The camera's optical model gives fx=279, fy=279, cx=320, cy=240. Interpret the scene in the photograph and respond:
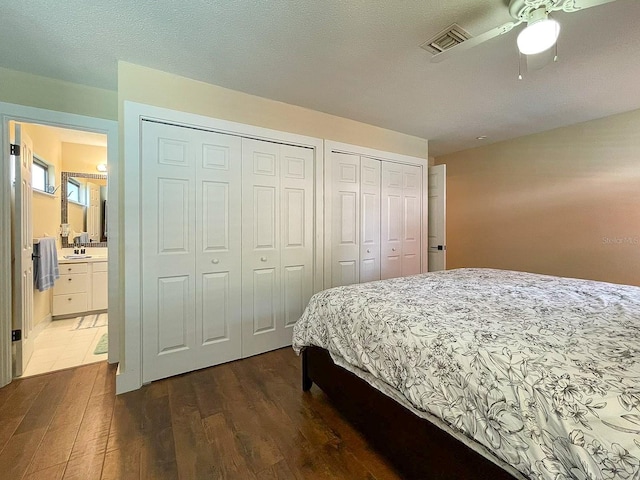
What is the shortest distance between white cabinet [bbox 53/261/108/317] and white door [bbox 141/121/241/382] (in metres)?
2.48

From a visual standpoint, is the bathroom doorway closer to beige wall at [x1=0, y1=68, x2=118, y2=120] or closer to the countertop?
the countertop

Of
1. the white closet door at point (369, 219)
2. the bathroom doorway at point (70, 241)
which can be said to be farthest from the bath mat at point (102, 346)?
the white closet door at point (369, 219)

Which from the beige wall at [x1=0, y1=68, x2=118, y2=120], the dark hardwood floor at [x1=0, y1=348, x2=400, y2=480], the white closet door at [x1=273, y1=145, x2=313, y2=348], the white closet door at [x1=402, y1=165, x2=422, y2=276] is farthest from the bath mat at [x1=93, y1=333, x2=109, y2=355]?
the white closet door at [x1=402, y1=165, x2=422, y2=276]

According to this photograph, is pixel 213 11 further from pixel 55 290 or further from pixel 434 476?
pixel 55 290

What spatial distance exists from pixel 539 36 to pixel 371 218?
2209mm

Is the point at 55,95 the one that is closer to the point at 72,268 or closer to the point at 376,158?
the point at 72,268

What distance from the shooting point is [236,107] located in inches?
99.5

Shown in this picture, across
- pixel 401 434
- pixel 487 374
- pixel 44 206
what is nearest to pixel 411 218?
pixel 401 434

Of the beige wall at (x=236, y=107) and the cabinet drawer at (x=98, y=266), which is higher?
the beige wall at (x=236, y=107)

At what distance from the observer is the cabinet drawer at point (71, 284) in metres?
3.63

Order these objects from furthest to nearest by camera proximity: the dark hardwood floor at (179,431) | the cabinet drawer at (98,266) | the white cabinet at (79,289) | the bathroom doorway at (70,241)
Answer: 1. the cabinet drawer at (98,266)
2. the white cabinet at (79,289)
3. the bathroom doorway at (70,241)
4. the dark hardwood floor at (179,431)

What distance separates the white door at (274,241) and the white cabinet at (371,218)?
298mm

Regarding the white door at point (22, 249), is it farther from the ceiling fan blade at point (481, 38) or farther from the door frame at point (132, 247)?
the ceiling fan blade at point (481, 38)

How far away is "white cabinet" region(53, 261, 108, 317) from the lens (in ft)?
12.0
